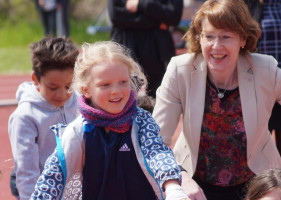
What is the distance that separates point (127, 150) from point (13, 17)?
729 inches

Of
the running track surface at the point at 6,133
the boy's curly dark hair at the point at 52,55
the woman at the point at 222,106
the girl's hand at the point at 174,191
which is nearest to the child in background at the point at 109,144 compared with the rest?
the girl's hand at the point at 174,191

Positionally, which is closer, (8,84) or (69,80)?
(69,80)

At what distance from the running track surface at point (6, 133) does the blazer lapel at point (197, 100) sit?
1.68 meters

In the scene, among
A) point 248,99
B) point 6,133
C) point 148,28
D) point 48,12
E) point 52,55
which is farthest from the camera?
point 48,12

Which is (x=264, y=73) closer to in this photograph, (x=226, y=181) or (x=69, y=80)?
(x=226, y=181)

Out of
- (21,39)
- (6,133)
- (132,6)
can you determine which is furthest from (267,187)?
(21,39)

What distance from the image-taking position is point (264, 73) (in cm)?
343

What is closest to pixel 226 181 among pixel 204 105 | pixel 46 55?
pixel 204 105

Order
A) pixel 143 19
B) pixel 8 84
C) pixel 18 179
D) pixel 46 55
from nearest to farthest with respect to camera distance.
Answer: pixel 18 179 < pixel 46 55 < pixel 143 19 < pixel 8 84

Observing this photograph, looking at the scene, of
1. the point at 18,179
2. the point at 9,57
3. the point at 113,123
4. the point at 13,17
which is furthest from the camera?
the point at 13,17

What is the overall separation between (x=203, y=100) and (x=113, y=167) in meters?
0.97

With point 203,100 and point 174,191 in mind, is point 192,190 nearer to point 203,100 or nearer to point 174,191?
point 203,100

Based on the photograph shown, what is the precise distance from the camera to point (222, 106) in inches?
135

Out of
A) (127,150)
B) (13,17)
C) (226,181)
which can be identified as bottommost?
(13,17)
